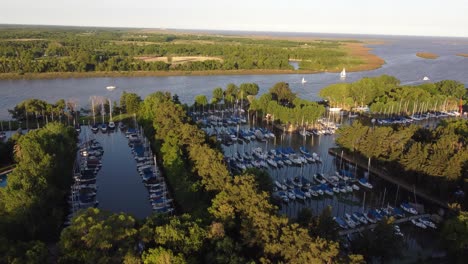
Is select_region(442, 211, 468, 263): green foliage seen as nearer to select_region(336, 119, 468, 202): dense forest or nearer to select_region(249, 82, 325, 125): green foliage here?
select_region(336, 119, 468, 202): dense forest

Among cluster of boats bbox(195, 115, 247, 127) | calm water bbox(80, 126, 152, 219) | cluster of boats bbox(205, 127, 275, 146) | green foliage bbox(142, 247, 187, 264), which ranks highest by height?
green foliage bbox(142, 247, 187, 264)

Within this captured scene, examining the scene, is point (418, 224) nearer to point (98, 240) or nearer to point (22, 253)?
point (98, 240)

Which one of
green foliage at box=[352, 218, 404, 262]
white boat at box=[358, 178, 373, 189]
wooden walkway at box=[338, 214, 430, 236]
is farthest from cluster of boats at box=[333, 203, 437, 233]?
green foliage at box=[352, 218, 404, 262]

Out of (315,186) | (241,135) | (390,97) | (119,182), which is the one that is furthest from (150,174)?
(390,97)

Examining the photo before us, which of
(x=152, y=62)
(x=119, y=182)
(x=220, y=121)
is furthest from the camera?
(x=152, y=62)

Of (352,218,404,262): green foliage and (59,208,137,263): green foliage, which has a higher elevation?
(59,208,137,263): green foliage

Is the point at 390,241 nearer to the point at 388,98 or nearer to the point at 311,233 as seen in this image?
the point at 311,233
